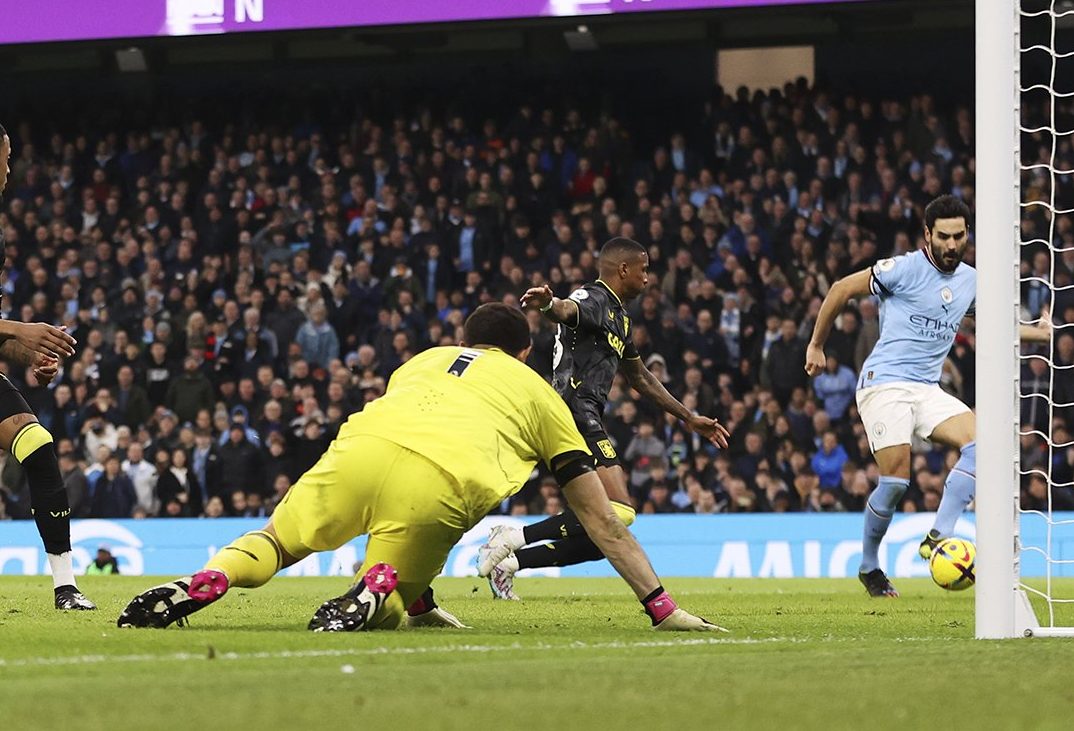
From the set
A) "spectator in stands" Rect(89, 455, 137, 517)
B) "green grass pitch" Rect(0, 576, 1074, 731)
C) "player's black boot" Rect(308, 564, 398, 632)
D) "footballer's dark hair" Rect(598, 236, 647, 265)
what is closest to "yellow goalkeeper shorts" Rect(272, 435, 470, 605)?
"player's black boot" Rect(308, 564, 398, 632)

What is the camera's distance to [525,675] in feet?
16.7

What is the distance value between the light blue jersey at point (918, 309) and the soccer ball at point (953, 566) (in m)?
1.41

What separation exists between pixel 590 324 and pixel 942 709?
5.16 metres

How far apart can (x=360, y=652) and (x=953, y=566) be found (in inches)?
175

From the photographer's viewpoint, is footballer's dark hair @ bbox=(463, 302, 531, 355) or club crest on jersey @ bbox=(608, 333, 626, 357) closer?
footballer's dark hair @ bbox=(463, 302, 531, 355)

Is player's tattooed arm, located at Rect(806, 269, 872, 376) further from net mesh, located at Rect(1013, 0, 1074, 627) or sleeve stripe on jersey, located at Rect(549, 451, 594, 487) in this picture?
sleeve stripe on jersey, located at Rect(549, 451, 594, 487)

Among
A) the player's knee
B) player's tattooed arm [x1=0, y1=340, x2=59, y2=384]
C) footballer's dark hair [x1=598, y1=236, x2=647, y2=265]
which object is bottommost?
the player's knee

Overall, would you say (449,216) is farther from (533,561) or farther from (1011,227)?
(1011,227)

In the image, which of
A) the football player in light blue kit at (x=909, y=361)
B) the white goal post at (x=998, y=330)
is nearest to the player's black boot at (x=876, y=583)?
the football player in light blue kit at (x=909, y=361)

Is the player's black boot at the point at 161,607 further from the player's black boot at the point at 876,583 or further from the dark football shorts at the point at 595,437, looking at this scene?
the player's black boot at the point at 876,583

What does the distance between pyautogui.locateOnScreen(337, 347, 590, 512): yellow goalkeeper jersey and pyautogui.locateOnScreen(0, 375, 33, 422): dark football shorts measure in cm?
214

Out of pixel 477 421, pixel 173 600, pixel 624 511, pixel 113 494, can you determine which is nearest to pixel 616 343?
pixel 624 511

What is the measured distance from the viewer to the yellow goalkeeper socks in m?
6.57

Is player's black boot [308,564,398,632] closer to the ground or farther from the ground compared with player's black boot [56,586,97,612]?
farther from the ground
